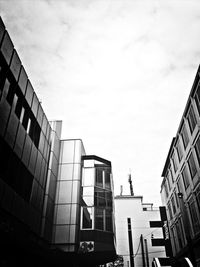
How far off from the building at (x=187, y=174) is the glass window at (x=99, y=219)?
23.1 feet

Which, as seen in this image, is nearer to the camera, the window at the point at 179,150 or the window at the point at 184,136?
the window at the point at 184,136

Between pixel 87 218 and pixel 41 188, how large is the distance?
5472 millimetres

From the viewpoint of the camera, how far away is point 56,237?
62.8 feet

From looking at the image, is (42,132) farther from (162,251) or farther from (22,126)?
(162,251)

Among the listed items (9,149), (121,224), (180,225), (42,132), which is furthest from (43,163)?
(121,224)

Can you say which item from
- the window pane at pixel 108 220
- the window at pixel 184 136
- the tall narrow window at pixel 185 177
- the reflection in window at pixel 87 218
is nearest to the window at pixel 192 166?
the tall narrow window at pixel 185 177

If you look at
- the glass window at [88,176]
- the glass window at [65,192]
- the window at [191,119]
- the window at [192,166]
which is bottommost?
the glass window at [65,192]

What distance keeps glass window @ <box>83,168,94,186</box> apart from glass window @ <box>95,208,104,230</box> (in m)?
2.58

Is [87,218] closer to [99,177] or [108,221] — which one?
[108,221]

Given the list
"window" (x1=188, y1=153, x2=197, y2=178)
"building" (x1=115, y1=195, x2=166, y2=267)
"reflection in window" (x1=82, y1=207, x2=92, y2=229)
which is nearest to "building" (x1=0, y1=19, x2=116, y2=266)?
"reflection in window" (x1=82, y1=207, x2=92, y2=229)

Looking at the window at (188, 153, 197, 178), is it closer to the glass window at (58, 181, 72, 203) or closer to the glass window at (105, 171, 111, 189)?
the glass window at (105, 171, 111, 189)

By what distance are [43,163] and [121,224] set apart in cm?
3855

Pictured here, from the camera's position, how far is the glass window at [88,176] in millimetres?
22580

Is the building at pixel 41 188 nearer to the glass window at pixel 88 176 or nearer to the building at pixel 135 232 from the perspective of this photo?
the glass window at pixel 88 176
